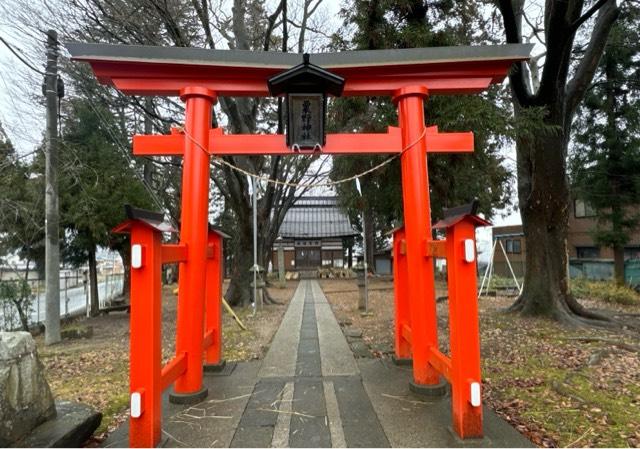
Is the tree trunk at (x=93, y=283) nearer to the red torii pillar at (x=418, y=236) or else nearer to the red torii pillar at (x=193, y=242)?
the red torii pillar at (x=193, y=242)

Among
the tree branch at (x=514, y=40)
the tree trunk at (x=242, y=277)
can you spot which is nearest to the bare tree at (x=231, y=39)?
the tree trunk at (x=242, y=277)

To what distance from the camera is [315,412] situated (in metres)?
3.71

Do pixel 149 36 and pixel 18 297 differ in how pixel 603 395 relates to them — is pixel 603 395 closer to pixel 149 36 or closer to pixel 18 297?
pixel 149 36

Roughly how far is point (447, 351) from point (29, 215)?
821cm

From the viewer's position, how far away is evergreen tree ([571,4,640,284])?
13.3 meters

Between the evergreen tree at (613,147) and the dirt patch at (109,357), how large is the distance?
12409mm

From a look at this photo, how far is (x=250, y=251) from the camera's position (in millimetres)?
12352

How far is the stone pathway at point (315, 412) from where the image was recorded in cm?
314

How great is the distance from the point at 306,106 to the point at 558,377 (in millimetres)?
4282

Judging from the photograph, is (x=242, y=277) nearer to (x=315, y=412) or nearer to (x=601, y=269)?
(x=315, y=412)

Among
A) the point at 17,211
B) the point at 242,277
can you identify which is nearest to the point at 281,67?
the point at 17,211

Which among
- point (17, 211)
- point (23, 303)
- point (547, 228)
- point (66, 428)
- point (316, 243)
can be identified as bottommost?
point (66, 428)

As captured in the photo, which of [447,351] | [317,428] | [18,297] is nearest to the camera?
[317,428]

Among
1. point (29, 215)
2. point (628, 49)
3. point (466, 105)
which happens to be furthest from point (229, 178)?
point (628, 49)
